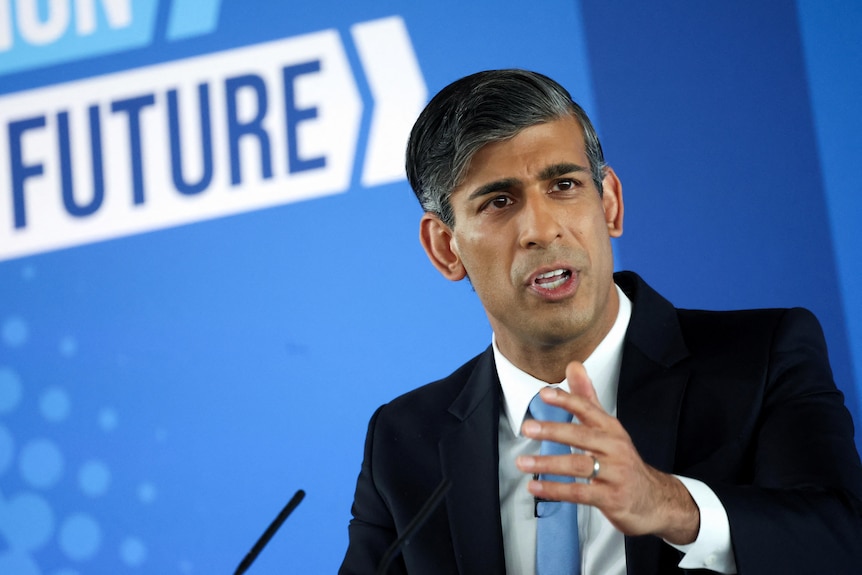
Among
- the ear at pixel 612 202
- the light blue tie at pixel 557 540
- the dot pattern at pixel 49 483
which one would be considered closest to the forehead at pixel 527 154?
the ear at pixel 612 202

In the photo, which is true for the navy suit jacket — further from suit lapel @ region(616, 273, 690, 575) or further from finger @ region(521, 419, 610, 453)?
finger @ region(521, 419, 610, 453)

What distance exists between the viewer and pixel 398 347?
2.89m

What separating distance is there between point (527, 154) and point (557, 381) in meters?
0.44

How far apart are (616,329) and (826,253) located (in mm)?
824

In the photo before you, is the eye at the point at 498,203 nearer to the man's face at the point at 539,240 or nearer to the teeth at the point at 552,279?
the man's face at the point at 539,240

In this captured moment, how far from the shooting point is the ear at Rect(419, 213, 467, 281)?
7.45 ft

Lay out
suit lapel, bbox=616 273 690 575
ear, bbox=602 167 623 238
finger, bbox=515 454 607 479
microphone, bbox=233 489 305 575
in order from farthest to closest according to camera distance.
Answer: ear, bbox=602 167 623 238
suit lapel, bbox=616 273 690 575
microphone, bbox=233 489 305 575
finger, bbox=515 454 607 479

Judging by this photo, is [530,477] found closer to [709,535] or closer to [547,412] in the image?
[547,412]

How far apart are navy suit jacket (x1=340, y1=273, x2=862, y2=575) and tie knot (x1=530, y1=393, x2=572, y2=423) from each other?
3.0 inches

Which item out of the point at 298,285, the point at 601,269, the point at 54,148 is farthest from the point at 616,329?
the point at 54,148

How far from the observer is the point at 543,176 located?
6.57 ft

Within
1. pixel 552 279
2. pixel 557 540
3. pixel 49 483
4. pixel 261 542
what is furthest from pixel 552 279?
pixel 49 483

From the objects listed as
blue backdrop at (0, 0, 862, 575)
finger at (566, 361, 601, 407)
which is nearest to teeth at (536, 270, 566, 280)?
finger at (566, 361, 601, 407)

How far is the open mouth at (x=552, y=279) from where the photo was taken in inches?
76.1
